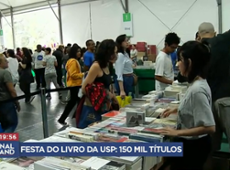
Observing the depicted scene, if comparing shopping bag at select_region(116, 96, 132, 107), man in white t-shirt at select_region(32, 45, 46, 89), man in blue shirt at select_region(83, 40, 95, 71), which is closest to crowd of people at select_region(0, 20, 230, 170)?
shopping bag at select_region(116, 96, 132, 107)

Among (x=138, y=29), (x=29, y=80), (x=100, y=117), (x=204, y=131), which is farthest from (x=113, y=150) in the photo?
(x=138, y=29)

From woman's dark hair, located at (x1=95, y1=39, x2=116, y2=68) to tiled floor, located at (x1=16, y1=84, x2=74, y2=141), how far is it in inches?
81.4

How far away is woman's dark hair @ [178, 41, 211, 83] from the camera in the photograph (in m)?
1.48

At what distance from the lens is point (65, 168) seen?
1.32m

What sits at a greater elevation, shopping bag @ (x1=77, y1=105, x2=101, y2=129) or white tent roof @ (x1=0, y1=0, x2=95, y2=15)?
white tent roof @ (x1=0, y1=0, x2=95, y2=15)

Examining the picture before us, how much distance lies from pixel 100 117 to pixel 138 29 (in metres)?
8.54

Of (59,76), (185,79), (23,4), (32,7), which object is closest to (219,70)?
(185,79)

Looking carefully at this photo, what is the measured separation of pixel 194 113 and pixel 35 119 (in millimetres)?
4176

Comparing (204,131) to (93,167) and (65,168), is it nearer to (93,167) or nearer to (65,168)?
(93,167)

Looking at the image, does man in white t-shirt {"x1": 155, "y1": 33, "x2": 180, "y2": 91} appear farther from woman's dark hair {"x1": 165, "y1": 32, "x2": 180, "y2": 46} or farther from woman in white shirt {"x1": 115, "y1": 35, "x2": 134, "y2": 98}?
woman in white shirt {"x1": 115, "y1": 35, "x2": 134, "y2": 98}

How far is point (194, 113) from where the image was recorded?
1.51 metres

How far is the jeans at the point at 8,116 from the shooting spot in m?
3.42
